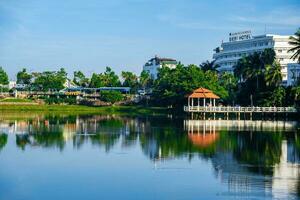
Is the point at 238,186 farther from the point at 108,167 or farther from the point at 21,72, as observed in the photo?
the point at 21,72

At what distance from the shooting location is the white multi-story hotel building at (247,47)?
5281 inches

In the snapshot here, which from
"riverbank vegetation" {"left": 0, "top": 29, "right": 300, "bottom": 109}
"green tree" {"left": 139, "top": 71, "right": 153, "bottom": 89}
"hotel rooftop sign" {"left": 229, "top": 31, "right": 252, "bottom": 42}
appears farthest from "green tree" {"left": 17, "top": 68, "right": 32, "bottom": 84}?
"hotel rooftop sign" {"left": 229, "top": 31, "right": 252, "bottom": 42}

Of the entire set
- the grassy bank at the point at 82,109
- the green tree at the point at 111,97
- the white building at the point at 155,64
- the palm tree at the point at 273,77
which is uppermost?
the white building at the point at 155,64

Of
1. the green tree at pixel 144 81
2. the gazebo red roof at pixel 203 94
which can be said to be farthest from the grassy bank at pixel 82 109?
the green tree at pixel 144 81

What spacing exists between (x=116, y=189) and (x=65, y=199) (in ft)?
9.88

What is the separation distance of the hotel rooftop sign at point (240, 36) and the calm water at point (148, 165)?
89417mm

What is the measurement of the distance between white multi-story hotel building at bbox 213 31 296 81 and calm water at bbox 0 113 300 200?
79798 mm

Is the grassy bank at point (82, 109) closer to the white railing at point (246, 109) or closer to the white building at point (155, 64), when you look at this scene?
the white railing at point (246, 109)

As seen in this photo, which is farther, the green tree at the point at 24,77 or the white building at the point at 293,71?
the green tree at the point at 24,77

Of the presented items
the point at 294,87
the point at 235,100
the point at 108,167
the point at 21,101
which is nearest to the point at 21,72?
the point at 21,101

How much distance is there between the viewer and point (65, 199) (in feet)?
85.3

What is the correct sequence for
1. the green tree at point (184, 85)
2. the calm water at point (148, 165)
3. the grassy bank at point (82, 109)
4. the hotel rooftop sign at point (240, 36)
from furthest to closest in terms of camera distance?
the hotel rooftop sign at point (240, 36), the grassy bank at point (82, 109), the green tree at point (184, 85), the calm water at point (148, 165)

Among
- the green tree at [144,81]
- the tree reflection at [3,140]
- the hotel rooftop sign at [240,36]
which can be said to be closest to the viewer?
the tree reflection at [3,140]

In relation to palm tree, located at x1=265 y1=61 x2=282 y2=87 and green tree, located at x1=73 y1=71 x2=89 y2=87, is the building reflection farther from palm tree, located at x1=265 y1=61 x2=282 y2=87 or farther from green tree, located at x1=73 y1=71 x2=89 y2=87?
green tree, located at x1=73 y1=71 x2=89 y2=87
